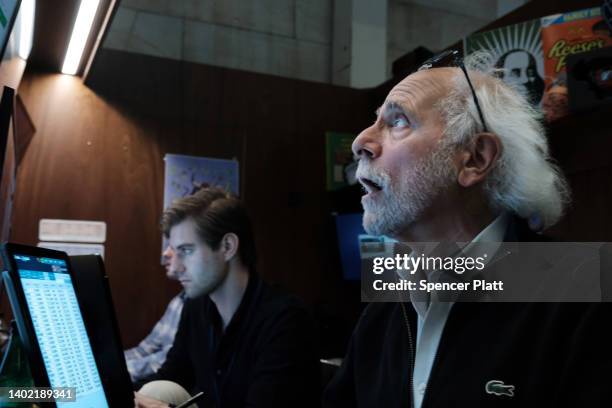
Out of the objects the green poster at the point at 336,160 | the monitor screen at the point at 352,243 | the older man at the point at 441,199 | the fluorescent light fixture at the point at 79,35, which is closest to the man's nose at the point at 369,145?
the older man at the point at 441,199

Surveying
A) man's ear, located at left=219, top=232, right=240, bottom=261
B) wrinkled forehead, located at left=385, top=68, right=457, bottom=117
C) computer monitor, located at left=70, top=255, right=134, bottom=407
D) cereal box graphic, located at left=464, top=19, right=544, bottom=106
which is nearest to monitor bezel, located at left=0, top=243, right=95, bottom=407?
computer monitor, located at left=70, top=255, right=134, bottom=407

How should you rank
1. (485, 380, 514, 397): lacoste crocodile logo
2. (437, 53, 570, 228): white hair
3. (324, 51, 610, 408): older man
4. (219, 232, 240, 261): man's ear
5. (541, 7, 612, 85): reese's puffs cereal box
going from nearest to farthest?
(485, 380, 514, 397): lacoste crocodile logo < (324, 51, 610, 408): older man < (437, 53, 570, 228): white hair < (219, 232, 240, 261): man's ear < (541, 7, 612, 85): reese's puffs cereal box

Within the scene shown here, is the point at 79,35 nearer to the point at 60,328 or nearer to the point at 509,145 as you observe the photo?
the point at 60,328

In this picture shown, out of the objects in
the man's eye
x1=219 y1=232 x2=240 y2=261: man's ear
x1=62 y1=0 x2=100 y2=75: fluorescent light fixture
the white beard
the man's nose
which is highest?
x1=62 y1=0 x2=100 y2=75: fluorescent light fixture

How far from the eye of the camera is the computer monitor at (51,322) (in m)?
0.75

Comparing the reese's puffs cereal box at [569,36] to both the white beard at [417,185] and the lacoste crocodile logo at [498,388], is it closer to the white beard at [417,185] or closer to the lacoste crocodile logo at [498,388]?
the white beard at [417,185]

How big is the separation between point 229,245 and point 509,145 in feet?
4.06

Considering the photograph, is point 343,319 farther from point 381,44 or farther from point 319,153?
point 381,44

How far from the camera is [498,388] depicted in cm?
90

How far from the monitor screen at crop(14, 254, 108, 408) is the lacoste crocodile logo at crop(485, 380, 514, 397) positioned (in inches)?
25.4

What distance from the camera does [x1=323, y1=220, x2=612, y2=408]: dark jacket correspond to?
84cm

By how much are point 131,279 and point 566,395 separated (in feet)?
8.38

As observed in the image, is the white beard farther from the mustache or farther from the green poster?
the green poster

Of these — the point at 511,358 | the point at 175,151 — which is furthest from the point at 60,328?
the point at 175,151
